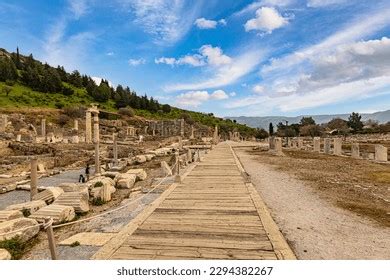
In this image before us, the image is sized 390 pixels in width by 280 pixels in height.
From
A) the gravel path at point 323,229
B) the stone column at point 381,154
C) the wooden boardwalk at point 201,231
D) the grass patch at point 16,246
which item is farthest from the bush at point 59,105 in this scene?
the grass patch at point 16,246

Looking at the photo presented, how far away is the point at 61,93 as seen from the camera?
273 ft

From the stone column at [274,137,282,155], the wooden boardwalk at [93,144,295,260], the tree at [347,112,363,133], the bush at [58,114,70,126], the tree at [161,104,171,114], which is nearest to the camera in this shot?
the wooden boardwalk at [93,144,295,260]

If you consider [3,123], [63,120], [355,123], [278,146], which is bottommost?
[278,146]

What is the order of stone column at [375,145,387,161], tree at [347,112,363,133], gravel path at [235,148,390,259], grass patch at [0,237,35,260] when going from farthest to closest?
tree at [347,112,363,133]
stone column at [375,145,387,161]
grass patch at [0,237,35,260]
gravel path at [235,148,390,259]

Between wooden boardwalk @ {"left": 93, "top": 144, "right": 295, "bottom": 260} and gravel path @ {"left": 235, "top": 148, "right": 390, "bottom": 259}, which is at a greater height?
wooden boardwalk @ {"left": 93, "top": 144, "right": 295, "bottom": 260}

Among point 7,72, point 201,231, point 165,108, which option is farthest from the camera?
point 165,108

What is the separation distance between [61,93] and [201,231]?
3390 inches

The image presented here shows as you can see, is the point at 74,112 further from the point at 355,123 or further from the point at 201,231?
the point at 355,123

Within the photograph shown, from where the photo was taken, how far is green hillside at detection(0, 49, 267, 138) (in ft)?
225

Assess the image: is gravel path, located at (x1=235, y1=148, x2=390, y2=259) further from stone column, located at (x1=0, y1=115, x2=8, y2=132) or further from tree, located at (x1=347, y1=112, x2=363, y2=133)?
tree, located at (x1=347, y1=112, x2=363, y2=133)

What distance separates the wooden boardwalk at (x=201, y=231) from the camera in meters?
4.97

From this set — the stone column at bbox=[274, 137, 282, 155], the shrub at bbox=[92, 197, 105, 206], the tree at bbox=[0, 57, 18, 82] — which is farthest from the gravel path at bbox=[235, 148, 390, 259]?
the tree at bbox=[0, 57, 18, 82]

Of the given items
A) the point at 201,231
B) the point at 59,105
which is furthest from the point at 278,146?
the point at 59,105

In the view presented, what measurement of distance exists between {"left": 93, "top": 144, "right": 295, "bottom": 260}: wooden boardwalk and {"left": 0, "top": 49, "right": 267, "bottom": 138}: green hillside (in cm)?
6227
